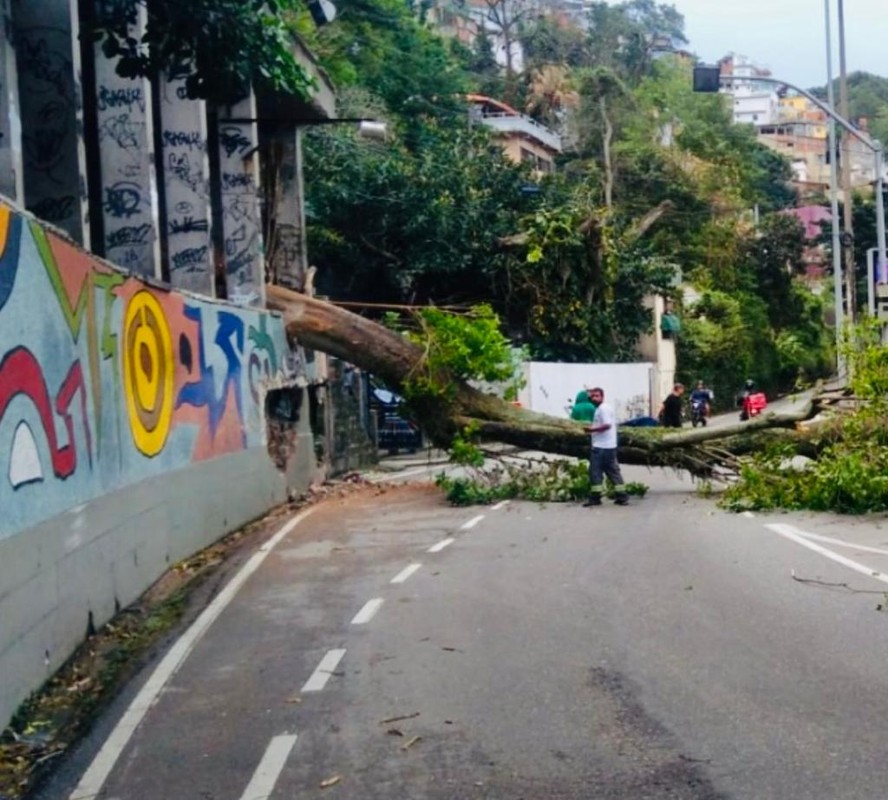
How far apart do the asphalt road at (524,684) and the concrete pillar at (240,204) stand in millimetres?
9229

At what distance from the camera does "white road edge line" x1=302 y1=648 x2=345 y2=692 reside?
8891mm

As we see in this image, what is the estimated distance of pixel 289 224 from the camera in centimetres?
2730

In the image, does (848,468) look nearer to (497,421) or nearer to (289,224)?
(497,421)

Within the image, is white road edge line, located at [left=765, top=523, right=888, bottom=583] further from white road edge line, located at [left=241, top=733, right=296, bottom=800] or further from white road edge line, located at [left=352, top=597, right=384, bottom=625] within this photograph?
white road edge line, located at [left=241, top=733, right=296, bottom=800]

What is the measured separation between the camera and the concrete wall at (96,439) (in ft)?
28.6

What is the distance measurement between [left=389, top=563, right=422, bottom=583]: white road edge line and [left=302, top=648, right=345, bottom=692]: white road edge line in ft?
11.3

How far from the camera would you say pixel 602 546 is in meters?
15.7

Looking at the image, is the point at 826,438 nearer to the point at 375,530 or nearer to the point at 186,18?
the point at 375,530

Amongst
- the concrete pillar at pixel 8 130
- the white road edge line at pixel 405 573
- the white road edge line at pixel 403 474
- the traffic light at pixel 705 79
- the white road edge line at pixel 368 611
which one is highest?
the traffic light at pixel 705 79

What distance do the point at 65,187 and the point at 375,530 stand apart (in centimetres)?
577

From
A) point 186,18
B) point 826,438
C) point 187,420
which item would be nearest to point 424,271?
point 826,438

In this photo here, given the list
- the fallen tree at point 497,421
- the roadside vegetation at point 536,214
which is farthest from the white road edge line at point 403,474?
the fallen tree at point 497,421

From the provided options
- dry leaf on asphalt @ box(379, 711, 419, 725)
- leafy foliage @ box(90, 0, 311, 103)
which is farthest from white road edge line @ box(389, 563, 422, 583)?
dry leaf on asphalt @ box(379, 711, 419, 725)

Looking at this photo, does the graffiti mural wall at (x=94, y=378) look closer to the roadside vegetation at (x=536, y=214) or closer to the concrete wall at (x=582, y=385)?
the roadside vegetation at (x=536, y=214)
